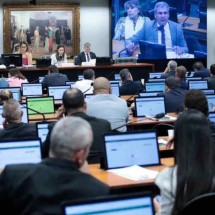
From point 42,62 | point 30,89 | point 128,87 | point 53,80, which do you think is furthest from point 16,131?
point 42,62

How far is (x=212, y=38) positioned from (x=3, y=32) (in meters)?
6.94

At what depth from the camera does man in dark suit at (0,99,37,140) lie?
15.4 ft

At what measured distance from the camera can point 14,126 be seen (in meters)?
4.73

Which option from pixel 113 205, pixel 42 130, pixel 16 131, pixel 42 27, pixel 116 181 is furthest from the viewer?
pixel 42 27

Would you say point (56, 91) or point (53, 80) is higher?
point (53, 80)

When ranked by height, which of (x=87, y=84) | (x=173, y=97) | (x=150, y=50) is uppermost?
(x=150, y=50)

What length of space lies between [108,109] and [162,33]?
11623mm

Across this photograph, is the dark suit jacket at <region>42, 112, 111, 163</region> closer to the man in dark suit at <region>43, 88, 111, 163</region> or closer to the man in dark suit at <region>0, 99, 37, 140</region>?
the man in dark suit at <region>43, 88, 111, 163</region>

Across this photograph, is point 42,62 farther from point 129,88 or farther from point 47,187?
point 47,187

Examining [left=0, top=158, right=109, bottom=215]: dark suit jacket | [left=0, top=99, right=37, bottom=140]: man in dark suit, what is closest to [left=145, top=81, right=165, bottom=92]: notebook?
[left=0, top=99, right=37, bottom=140]: man in dark suit

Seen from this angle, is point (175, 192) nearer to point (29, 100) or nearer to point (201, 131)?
point (201, 131)

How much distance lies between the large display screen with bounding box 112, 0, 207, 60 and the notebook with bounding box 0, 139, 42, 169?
12783mm

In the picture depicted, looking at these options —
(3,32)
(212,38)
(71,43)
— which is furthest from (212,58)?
(3,32)

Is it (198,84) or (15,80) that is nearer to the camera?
(198,84)
